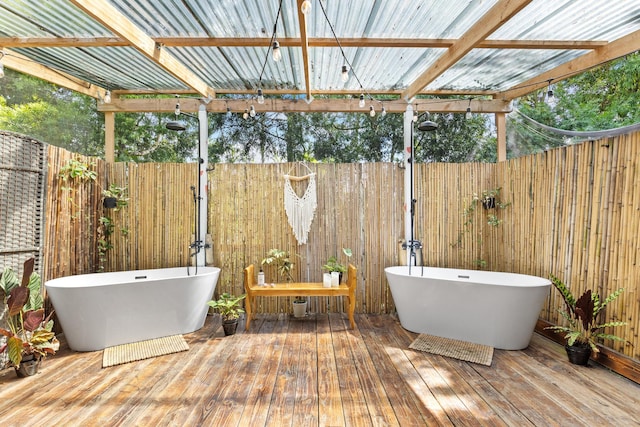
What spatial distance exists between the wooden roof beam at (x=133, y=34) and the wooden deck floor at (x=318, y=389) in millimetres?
2840

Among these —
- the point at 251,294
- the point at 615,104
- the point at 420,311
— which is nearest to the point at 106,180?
the point at 251,294

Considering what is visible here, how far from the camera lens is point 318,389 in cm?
234

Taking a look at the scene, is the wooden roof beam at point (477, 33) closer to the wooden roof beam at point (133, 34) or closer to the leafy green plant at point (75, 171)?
the wooden roof beam at point (133, 34)

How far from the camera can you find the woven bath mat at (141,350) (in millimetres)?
2844

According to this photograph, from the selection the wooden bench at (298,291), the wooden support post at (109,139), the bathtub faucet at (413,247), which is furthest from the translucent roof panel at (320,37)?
the wooden bench at (298,291)

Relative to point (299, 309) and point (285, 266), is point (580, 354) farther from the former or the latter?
point (285, 266)

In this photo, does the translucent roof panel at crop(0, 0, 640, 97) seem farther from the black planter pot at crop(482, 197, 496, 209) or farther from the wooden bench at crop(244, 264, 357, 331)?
the wooden bench at crop(244, 264, 357, 331)

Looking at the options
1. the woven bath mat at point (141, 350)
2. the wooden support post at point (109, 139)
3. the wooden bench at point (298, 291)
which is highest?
the wooden support post at point (109, 139)

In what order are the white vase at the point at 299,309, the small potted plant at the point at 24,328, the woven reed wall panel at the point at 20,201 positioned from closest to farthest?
1. the small potted plant at the point at 24,328
2. the woven reed wall panel at the point at 20,201
3. the white vase at the point at 299,309

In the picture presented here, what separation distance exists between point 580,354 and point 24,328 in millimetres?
4850

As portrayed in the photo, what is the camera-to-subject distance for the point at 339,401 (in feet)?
7.14

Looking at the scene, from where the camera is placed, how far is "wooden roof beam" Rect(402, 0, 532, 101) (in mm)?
2256

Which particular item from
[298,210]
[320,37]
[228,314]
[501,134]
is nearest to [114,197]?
[228,314]

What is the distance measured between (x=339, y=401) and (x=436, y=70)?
3.33 metres
